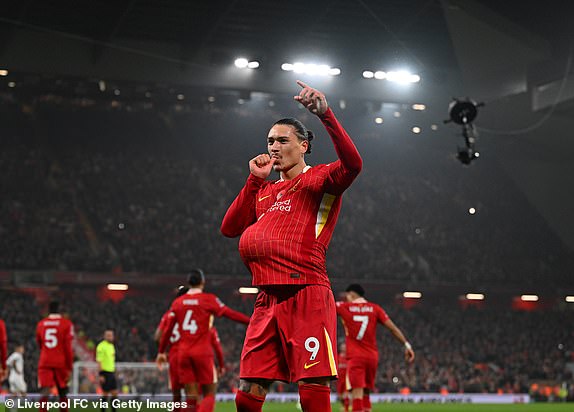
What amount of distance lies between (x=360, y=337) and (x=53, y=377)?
4595 millimetres

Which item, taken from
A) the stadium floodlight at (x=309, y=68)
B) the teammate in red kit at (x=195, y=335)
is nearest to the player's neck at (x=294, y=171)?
the teammate in red kit at (x=195, y=335)

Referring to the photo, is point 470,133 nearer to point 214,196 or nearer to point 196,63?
point 196,63

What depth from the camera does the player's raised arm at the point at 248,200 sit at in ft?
17.1

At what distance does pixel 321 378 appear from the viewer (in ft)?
15.1

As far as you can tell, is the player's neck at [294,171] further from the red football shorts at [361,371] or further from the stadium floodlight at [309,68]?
the stadium floodlight at [309,68]

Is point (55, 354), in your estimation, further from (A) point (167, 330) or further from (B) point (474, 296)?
(B) point (474, 296)

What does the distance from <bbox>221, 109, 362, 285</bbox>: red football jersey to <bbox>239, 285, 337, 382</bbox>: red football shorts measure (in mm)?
102

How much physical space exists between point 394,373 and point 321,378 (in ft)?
88.5

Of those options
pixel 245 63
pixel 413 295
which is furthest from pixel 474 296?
pixel 245 63

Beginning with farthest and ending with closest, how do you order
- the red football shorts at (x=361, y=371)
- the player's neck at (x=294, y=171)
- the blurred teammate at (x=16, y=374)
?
the blurred teammate at (x=16, y=374)
the red football shorts at (x=361, y=371)
the player's neck at (x=294, y=171)

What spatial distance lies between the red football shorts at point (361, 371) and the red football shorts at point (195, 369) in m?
2.30

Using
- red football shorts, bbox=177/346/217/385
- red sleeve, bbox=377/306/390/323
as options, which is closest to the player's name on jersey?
red sleeve, bbox=377/306/390/323

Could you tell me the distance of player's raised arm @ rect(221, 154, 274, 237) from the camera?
17.1ft

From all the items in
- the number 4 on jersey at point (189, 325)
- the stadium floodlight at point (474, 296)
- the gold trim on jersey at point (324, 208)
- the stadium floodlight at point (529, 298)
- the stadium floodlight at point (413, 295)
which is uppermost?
Answer: the stadium floodlight at point (413, 295)
